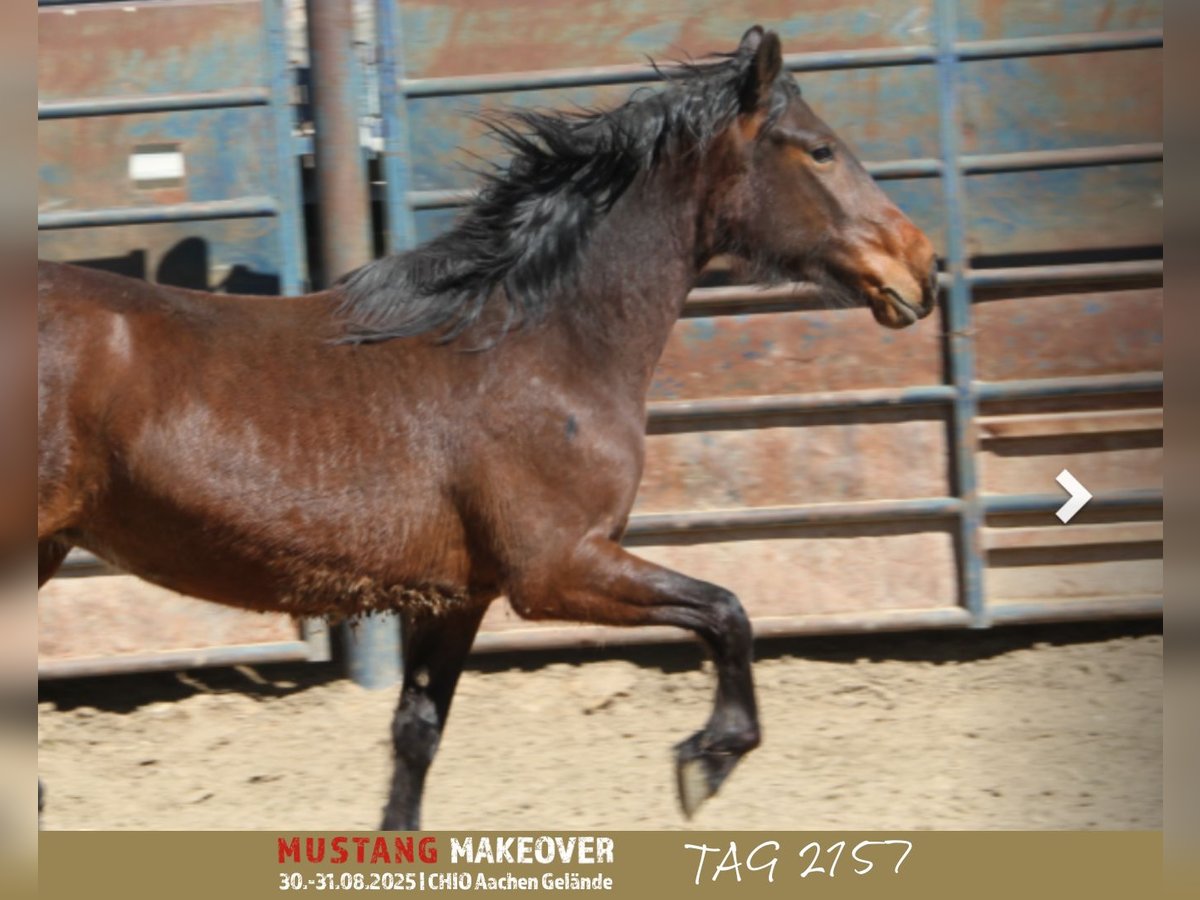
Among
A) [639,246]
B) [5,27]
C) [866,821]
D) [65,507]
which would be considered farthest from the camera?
[866,821]

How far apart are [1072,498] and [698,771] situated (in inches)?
87.9

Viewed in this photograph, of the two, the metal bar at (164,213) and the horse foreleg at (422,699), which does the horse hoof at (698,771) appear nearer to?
the horse foreleg at (422,699)

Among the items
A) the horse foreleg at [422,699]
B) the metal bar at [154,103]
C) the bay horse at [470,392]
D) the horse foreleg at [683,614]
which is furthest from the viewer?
the metal bar at [154,103]

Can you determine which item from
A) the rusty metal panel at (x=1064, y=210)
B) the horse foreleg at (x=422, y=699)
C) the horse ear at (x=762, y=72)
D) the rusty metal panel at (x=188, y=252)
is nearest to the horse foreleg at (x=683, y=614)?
the horse foreleg at (x=422, y=699)

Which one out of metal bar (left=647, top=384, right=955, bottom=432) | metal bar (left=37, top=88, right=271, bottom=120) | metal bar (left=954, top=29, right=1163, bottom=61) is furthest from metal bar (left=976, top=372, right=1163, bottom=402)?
metal bar (left=37, top=88, right=271, bottom=120)

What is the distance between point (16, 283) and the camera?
10.3 ft

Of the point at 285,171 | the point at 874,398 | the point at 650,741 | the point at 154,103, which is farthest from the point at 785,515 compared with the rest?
the point at 154,103

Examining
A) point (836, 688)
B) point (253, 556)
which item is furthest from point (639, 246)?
point (836, 688)

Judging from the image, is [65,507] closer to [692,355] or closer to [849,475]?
[692,355]

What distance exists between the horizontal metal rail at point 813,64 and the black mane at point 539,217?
1146mm

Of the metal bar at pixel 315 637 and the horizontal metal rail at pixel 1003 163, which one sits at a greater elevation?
the horizontal metal rail at pixel 1003 163

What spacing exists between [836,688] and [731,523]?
72 centimetres

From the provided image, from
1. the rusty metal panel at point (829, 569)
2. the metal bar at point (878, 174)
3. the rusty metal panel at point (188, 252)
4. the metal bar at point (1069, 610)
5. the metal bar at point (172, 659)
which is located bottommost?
the metal bar at point (172, 659)

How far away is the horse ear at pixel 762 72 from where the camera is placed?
13.2ft
